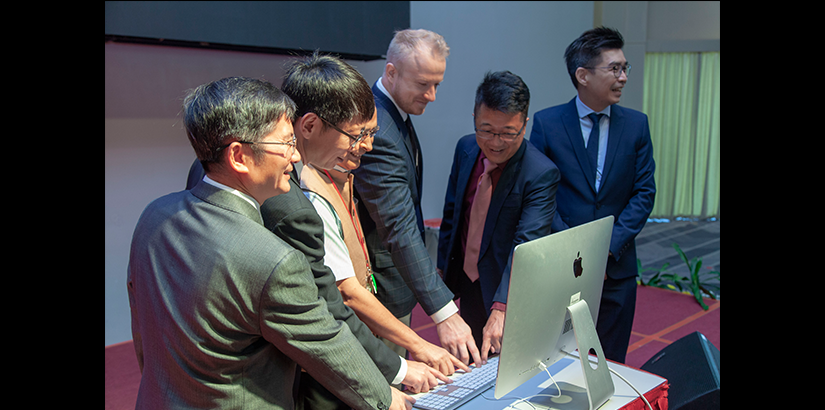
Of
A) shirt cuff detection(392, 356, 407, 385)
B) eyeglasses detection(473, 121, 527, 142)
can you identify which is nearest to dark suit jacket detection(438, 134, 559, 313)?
eyeglasses detection(473, 121, 527, 142)

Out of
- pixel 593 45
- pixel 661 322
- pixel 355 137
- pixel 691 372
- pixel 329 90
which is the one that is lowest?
pixel 661 322

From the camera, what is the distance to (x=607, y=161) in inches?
101

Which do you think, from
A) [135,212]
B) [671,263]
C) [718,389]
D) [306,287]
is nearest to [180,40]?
[135,212]

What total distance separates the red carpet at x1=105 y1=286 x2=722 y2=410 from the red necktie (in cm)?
191

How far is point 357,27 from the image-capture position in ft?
13.5

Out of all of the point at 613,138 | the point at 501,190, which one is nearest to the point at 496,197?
the point at 501,190

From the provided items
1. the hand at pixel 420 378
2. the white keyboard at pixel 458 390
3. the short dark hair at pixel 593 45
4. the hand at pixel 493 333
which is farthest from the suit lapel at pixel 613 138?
the hand at pixel 420 378

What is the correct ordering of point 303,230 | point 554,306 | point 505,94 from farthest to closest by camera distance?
point 505,94
point 554,306
point 303,230

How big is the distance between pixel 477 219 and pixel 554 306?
0.84 m

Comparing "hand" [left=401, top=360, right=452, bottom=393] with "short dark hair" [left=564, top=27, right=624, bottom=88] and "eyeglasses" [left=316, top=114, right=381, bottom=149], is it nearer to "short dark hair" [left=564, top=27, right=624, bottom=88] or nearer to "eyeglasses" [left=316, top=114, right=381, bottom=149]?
"eyeglasses" [left=316, top=114, right=381, bottom=149]

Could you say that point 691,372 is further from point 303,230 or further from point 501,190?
point 303,230

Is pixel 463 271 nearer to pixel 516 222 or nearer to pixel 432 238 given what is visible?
pixel 516 222

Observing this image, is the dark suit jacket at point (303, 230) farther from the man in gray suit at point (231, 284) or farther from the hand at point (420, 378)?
the hand at point (420, 378)

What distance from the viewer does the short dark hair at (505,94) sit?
2.00 m
